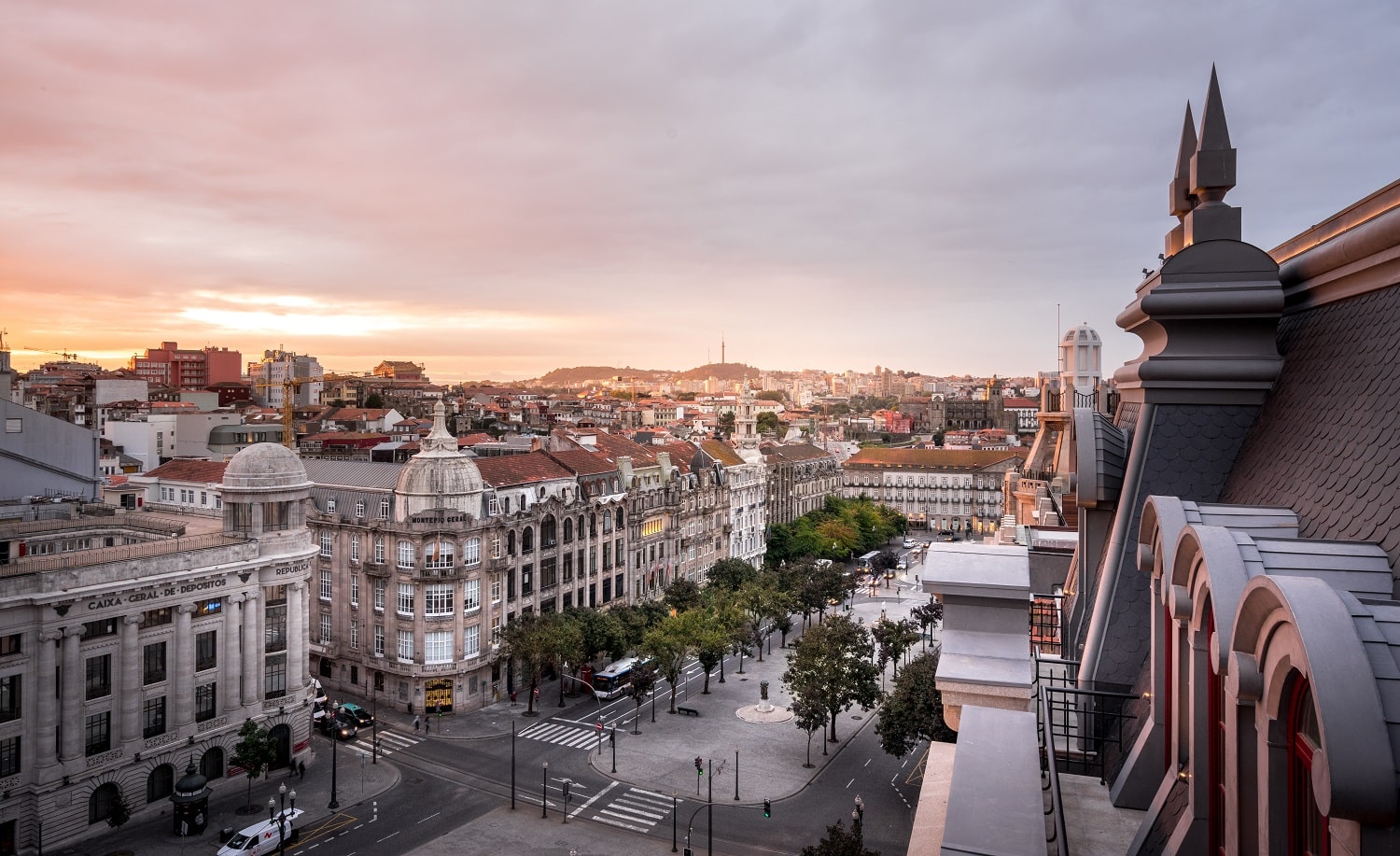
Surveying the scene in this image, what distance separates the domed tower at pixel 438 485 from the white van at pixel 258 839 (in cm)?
2093

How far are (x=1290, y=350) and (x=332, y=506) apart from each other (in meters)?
59.5

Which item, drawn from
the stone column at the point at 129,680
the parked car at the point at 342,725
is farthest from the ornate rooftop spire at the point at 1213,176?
the parked car at the point at 342,725

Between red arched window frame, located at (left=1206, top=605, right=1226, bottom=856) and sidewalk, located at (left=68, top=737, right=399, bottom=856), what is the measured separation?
41686mm

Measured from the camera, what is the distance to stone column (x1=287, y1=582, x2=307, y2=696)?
153 ft

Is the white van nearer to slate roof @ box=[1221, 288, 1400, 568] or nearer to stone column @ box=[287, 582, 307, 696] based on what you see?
stone column @ box=[287, 582, 307, 696]

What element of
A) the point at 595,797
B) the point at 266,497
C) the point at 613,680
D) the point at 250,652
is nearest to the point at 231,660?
the point at 250,652

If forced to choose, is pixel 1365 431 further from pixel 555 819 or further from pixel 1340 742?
pixel 555 819

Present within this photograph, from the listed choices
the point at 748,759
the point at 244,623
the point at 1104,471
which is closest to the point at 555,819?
the point at 748,759

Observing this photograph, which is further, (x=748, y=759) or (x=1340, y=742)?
(x=748, y=759)

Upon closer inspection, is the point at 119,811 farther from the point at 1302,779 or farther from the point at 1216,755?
the point at 1302,779

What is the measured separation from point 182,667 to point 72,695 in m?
4.83

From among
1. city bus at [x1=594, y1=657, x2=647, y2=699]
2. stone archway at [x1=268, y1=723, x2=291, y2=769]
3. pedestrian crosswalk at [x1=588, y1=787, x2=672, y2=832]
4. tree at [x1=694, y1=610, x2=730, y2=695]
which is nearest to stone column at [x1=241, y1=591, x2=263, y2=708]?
stone archway at [x1=268, y1=723, x2=291, y2=769]

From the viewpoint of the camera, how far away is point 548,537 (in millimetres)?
62969

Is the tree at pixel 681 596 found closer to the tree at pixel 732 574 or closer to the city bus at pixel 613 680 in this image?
the tree at pixel 732 574
